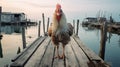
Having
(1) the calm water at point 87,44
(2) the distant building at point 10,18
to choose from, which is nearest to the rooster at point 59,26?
(1) the calm water at point 87,44

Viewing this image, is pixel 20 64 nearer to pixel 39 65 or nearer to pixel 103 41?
pixel 39 65

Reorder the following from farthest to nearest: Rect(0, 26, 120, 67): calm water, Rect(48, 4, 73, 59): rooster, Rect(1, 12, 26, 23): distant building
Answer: Rect(1, 12, 26, 23): distant building < Rect(0, 26, 120, 67): calm water < Rect(48, 4, 73, 59): rooster

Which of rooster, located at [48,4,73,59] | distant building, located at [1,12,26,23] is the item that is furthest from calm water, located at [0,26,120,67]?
distant building, located at [1,12,26,23]

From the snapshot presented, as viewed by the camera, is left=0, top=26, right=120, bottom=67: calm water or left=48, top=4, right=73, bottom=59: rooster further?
left=0, top=26, right=120, bottom=67: calm water

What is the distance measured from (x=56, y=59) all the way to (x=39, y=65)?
1229mm

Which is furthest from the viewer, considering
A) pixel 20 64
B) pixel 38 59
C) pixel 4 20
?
pixel 4 20

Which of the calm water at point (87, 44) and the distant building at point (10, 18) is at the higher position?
the distant building at point (10, 18)

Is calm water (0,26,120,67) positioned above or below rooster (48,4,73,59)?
below

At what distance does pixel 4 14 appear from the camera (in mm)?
72438

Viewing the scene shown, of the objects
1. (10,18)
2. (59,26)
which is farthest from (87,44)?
(10,18)

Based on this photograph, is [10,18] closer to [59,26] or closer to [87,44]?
[87,44]

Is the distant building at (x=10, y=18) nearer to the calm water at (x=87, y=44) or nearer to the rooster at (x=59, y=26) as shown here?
the calm water at (x=87, y=44)

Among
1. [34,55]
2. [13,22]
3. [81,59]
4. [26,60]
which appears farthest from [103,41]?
[13,22]

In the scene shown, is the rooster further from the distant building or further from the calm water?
the distant building
